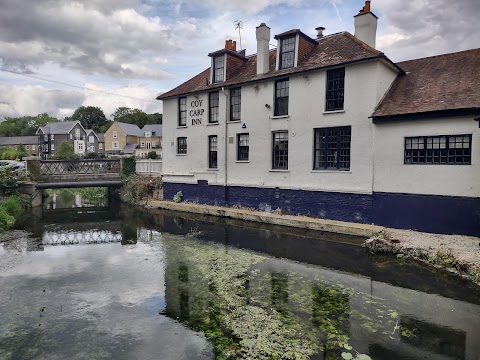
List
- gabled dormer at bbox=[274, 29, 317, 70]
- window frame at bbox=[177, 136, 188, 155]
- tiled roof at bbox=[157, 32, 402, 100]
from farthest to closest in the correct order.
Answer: window frame at bbox=[177, 136, 188, 155] → gabled dormer at bbox=[274, 29, 317, 70] → tiled roof at bbox=[157, 32, 402, 100]

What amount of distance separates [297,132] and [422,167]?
607 centimetres

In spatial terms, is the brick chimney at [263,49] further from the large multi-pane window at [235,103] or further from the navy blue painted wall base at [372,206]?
the navy blue painted wall base at [372,206]

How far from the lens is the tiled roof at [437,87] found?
42.8ft

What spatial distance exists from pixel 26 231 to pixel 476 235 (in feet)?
60.1

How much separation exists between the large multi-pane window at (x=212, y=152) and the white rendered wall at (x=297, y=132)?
0.85 feet

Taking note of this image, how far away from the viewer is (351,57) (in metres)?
15.4

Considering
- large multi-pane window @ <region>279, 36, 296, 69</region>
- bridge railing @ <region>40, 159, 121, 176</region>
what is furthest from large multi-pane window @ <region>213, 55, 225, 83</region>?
bridge railing @ <region>40, 159, 121, 176</region>

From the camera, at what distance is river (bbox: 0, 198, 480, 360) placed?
18.9 feet

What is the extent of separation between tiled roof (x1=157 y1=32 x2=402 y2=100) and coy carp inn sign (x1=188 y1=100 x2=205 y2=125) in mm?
757

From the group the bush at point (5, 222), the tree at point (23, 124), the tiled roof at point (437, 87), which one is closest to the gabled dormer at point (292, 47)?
the tiled roof at point (437, 87)

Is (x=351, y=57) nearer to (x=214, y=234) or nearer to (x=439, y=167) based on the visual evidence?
(x=439, y=167)

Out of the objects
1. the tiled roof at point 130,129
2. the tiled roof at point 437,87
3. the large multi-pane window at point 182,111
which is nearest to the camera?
the tiled roof at point 437,87

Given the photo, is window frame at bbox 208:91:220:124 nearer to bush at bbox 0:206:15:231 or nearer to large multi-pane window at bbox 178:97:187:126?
large multi-pane window at bbox 178:97:187:126

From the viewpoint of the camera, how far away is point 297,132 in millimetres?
17359
